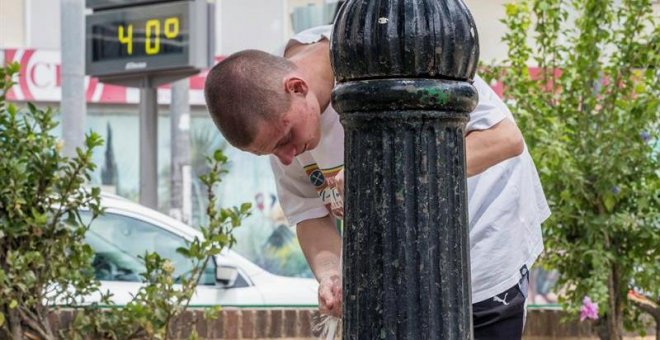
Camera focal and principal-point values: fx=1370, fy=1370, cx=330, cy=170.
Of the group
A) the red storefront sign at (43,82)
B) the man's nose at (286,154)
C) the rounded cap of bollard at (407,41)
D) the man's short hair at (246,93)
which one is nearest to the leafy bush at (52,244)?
the man's nose at (286,154)

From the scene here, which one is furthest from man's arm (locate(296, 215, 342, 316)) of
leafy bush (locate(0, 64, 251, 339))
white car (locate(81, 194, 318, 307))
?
white car (locate(81, 194, 318, 307))

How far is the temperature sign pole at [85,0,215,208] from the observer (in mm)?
9859

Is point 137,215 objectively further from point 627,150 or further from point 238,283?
point 627,150

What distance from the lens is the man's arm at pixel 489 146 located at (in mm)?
3084

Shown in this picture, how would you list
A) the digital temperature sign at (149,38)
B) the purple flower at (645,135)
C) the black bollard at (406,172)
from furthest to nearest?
1. the digital temperature sign at (149,38)
2. the purple flower at (645,135)
3. the black bollard at (406,172)

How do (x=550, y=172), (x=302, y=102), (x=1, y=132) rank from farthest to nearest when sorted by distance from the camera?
(x=550, y=172)
(x=1, y=132)
(x=302, y=102)

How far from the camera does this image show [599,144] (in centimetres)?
669

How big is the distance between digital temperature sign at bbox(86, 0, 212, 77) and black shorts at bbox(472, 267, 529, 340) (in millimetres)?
6287

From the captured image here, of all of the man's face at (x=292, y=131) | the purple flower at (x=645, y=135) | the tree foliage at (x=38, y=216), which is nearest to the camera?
the man's face at (x=292, y=131)

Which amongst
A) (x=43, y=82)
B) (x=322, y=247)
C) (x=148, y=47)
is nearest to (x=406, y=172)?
(x=322, y=247)

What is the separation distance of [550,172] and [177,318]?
194cm

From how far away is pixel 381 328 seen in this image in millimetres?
2432

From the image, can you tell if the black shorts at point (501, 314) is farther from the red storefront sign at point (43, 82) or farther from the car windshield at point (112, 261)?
the red storefront sign at point (43, 82)

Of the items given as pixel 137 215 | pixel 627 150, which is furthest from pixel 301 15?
pixel 627 150
